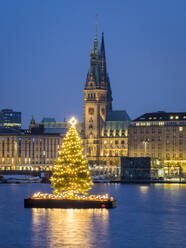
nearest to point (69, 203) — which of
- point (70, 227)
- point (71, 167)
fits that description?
point (71, 167)

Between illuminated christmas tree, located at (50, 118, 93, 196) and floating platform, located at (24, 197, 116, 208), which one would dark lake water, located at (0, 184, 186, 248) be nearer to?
floating platform, located at (24, 197, 116, 208)

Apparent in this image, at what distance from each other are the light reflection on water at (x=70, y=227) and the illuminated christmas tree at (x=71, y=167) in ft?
12.2

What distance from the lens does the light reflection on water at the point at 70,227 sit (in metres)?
65.1

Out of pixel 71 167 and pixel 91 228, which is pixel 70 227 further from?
pixel 71 167

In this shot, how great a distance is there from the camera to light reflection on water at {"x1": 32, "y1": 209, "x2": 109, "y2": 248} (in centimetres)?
6514

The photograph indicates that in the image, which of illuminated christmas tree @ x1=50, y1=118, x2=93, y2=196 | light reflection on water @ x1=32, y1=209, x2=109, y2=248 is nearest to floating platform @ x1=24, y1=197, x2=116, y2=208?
light reflection on water @ x1=32, y1=209, x2=109, y2=248

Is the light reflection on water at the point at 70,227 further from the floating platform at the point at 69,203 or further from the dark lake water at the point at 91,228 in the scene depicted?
the floating platform at the point at 69,203

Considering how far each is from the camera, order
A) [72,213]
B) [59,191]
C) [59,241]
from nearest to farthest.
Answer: [59,241] < [72,213] < [59,191]

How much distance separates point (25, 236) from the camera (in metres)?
69.8

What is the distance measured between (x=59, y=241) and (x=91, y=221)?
1404 centimetres

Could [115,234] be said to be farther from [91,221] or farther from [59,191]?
[59,191]

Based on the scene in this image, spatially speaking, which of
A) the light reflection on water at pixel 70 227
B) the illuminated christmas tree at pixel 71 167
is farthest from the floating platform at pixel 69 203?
the illuminated christmas tree at pixel 71 167

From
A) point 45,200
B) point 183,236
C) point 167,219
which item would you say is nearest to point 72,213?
point 45,200

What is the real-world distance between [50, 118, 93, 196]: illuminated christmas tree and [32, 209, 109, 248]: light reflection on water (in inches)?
146
